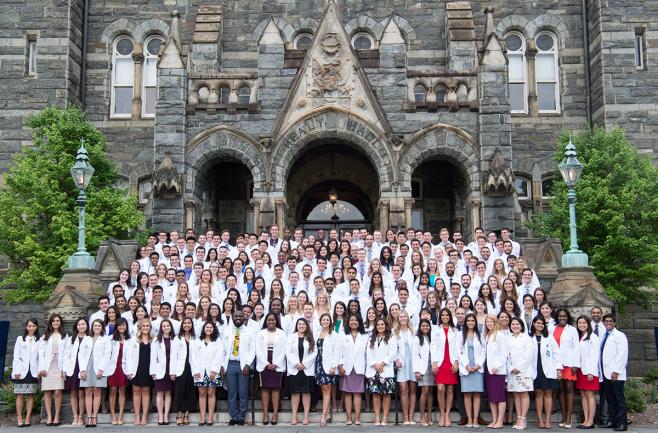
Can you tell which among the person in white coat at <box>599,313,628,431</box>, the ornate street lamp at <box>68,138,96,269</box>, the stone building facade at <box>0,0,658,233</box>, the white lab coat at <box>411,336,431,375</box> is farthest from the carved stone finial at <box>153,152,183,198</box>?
the person in white coat at <box>599,313,628,431</box>

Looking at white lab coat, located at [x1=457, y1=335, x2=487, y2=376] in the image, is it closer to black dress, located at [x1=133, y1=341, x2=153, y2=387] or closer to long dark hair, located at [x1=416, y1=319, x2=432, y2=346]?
long dark hair, located at [x1=416, y1=319, x2=432, y2=346]

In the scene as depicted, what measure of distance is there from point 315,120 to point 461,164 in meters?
3.48

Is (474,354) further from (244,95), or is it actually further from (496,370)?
(244,95)

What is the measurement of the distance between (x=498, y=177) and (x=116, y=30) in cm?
1172

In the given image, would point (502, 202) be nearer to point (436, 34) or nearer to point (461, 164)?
point (461, 164)

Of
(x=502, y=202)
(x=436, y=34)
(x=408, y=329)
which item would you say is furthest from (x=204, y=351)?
(x=436, y=34)

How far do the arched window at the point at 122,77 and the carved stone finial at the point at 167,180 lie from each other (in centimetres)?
498

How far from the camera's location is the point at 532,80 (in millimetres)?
22859

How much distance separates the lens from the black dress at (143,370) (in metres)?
12.4

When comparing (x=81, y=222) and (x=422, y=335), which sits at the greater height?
Answer: (x=81, y=222)

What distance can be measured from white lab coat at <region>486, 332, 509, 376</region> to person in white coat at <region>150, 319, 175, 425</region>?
4.73 metres

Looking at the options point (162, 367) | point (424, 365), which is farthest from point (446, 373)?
point (162, 367)

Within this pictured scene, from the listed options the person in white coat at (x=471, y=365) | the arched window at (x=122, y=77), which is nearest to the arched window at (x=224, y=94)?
the arched window at (x=122, y=77)

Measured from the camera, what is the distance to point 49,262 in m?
18.0
